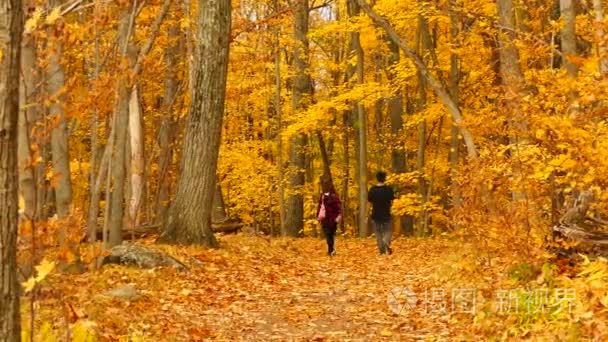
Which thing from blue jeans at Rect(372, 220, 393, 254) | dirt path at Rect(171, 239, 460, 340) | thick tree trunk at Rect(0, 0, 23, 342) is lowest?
dirt path at Rect(171, 239, 460, 340)

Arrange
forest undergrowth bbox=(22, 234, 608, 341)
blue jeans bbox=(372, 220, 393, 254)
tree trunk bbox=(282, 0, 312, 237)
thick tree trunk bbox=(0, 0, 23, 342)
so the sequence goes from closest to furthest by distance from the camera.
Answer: thick tree trunk bbox=(0, 0, 23, 342), forest undergrowth bbox=(22, 234, 608, 341), blue jeans bbox=(372, 220, 393, 254), tree trunk bbox=(282, 0, 312, 237)

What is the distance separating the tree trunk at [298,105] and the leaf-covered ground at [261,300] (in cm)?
803

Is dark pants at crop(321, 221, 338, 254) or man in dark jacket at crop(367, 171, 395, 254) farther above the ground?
man in dark jacket at crop(367, 171, 395, 254)

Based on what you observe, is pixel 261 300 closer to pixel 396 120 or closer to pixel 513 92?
pixel 513 92

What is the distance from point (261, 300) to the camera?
926 cm

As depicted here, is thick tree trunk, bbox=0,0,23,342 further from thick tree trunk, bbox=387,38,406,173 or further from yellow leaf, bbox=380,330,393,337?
thick tree trunk, bbox=387,38,406,173

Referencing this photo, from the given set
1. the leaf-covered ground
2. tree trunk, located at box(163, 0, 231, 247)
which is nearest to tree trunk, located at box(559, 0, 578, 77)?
the leaf-covered ground

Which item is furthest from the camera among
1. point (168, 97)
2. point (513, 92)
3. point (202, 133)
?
point (168, 97)

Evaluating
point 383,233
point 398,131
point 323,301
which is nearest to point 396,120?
point 398,131

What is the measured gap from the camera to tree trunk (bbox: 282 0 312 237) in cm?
2070

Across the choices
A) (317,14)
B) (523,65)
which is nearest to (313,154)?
(317,14)

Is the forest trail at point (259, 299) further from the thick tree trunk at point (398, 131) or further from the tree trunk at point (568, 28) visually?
the thick tree trunk at point (398, 131)

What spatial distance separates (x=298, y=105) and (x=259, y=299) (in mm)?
12266

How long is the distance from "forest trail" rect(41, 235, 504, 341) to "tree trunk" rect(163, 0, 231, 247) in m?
0.66
